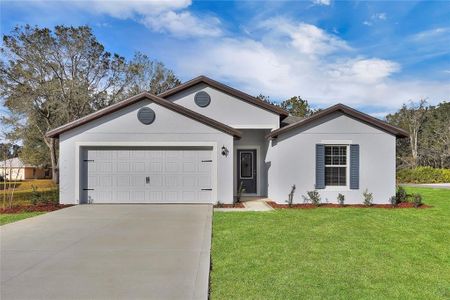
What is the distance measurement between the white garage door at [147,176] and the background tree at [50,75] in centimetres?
1962

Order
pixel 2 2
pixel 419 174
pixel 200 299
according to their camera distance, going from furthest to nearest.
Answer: pixel 419 174, pixel 2 2, pixel 200 299

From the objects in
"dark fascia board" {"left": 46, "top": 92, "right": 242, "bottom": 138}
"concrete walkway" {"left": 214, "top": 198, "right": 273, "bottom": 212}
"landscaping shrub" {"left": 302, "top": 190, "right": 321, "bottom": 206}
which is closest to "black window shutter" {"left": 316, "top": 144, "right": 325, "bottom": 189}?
"landscaping shrub" {"left": 302, "top": 190, "right": 321, "bottom": 206}

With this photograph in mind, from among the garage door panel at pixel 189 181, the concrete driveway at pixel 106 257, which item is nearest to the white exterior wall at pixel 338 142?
the garage door panel at pixel 189 181

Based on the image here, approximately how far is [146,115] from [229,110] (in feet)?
13.5

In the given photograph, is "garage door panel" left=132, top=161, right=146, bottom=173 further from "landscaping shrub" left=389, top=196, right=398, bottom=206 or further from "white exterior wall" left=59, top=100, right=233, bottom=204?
"landscaping shrub" left=389, top=196, right=398, bottom=206

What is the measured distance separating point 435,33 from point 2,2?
17491 millimetres

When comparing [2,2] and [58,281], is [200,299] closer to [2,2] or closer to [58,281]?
[58,281]

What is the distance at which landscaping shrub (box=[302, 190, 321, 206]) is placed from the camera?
→ 13133 millimetres

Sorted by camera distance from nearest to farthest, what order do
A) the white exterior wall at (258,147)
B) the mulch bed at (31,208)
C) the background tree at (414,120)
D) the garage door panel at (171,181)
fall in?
the mulch bed at (31,208) < the garage door panel at (171,181) < the white exterior wall at (258,147) < the background tree at (414,120)

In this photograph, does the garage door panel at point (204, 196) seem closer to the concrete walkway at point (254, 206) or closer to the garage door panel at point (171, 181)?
the garage door panel at point (171, 181)

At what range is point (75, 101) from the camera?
1213 inches

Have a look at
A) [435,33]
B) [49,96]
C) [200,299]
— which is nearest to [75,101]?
[49,96]

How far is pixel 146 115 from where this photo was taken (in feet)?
44.0

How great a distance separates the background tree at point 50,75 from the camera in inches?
1183
